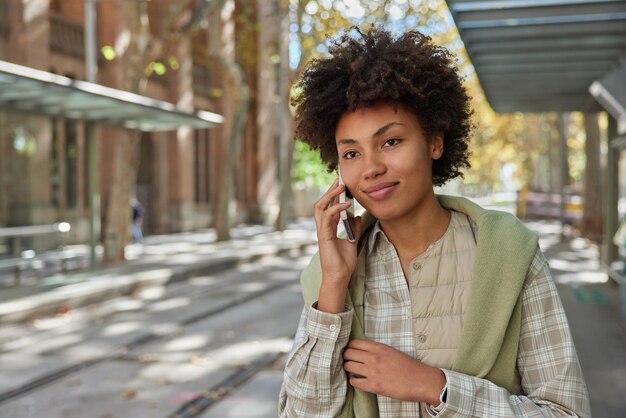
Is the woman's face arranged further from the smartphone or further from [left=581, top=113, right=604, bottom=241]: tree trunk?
[left=581, top=113, right=604, bottom=241]: tree trunk

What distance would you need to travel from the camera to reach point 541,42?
8.16 m

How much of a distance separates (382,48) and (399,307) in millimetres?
663

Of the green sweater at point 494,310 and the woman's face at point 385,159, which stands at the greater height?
the woman's face at point 385,159

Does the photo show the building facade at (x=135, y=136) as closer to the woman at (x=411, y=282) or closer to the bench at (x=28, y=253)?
the bench at (x=28, y=253)

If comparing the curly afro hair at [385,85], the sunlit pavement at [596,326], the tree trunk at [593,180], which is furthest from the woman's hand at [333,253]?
the tree trunk at [593,180]

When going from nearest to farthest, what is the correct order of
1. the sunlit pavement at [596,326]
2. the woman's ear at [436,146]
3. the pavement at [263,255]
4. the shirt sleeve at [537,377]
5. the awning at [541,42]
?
the shirt sleeve at [537,377], the woman's ear at [436,146], the sunlit pavement at [596,326], the pavement at [263,255], the awning at [541,42]

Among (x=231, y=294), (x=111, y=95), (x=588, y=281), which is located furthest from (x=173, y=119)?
(x=588, y=281)

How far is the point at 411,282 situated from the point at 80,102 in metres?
11.0

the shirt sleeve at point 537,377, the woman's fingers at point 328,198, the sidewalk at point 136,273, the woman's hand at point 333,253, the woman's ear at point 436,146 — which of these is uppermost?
the woman's ear at point 436,146

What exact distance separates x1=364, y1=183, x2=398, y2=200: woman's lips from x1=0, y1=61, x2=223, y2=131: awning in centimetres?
841

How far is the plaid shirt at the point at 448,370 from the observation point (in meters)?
1.80

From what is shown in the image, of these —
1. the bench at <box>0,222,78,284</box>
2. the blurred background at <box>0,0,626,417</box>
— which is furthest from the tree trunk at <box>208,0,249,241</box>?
the bench at <box>0,222,78,284</box>

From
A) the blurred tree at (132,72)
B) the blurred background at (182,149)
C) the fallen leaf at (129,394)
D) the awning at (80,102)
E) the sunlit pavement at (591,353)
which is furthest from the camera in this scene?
the blurred tree at (132,72)

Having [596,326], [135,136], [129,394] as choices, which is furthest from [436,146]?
[135,136]
